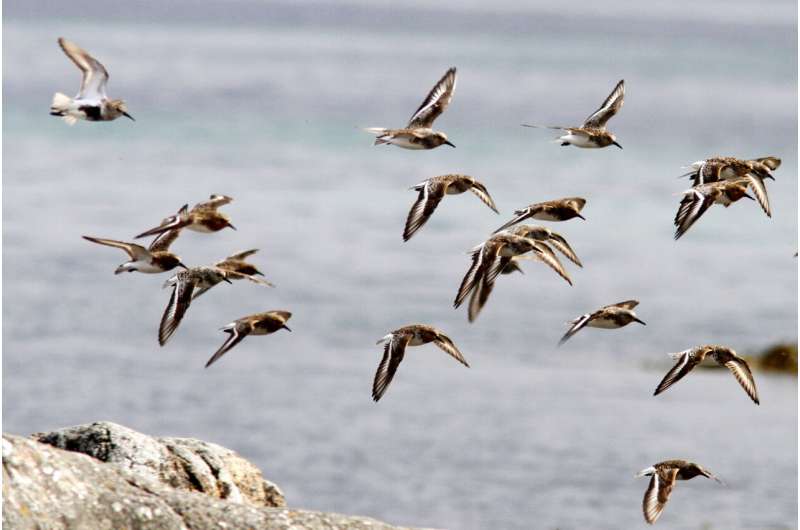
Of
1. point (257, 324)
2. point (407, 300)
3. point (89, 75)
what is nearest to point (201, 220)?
point (257, 324)

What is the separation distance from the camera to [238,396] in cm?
2667

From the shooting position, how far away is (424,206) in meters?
12.7

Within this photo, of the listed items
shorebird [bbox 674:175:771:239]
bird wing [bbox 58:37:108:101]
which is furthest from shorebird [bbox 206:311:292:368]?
shorebird [bbox 674:175:771:239]

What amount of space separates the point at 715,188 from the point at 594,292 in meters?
19.6

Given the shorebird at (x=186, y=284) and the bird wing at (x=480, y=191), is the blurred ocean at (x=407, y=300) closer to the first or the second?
the bird wing at (x=480, y=191)

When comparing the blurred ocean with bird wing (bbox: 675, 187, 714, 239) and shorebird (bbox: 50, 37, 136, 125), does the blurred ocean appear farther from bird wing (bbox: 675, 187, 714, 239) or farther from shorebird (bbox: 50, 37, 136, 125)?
bird wing (bbox: 675, 187, 714, 239)

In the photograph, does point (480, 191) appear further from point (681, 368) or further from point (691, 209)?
point (681, 368)

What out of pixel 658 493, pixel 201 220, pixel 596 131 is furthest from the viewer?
pixel 596 131

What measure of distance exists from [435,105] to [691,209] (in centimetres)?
356

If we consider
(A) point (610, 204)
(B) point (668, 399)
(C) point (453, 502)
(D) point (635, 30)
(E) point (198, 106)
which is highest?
(D) point (635, 30)

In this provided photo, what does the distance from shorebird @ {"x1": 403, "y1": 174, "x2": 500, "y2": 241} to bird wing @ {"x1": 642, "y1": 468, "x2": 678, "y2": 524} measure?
2452 mm

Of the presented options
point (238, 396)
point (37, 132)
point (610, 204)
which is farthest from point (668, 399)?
point (37, 132)

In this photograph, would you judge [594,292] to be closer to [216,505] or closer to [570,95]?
[216,505]

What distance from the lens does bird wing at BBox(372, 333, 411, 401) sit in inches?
458
